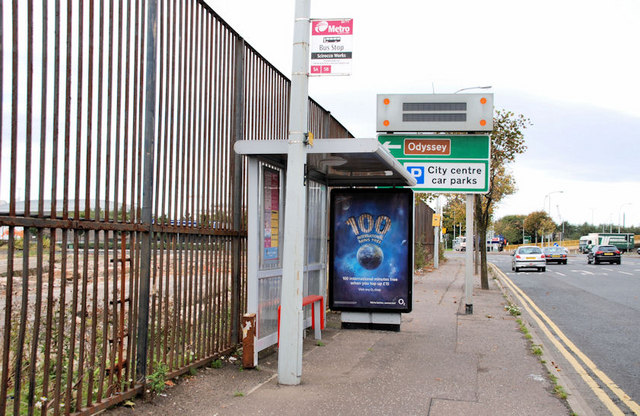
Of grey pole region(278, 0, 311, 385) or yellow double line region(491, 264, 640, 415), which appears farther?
yellow double line region(491, 264, 640, 415)

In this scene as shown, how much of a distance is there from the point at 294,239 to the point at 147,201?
5.15 feet

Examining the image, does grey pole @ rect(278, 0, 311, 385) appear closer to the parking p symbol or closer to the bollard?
the bollard

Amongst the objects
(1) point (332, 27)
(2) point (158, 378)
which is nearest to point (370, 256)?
(1) point (332, 27)

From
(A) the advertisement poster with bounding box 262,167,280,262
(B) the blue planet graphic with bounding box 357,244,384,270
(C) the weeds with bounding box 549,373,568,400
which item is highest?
(A) the advertisement poster with bounding box 262,167,280,262

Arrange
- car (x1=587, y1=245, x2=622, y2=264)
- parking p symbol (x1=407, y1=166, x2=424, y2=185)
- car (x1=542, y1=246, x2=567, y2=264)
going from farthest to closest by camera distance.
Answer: car (x1=542, y1=246, x2=567, y2=264)
car (x1=587, y1=245, x2=622, y2=264)
parking p symbol (x1=407, y1=166, x2=424, y2=185)

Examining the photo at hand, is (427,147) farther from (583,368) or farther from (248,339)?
(248,339)

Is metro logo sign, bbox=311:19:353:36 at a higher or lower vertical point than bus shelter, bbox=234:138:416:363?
higher

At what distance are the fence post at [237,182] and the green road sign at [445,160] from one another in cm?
612

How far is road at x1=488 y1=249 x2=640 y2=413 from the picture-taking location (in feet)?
27.2

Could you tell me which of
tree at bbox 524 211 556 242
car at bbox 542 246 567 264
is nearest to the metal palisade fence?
car at bbox 542 246 567 264

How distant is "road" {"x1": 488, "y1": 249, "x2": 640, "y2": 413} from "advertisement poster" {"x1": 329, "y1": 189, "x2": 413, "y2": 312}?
3.05 metres

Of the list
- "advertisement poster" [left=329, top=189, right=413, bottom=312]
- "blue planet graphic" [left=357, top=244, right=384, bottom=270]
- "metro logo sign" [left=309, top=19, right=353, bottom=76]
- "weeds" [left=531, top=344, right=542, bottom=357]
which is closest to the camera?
"metro logo sign" [left=309, top=19, right=353, bottom=76]

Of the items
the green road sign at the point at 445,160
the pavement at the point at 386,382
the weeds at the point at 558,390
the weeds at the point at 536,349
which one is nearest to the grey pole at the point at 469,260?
the green road sign at the point at 445,160

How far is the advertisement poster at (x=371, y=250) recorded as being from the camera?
9.84 meters
